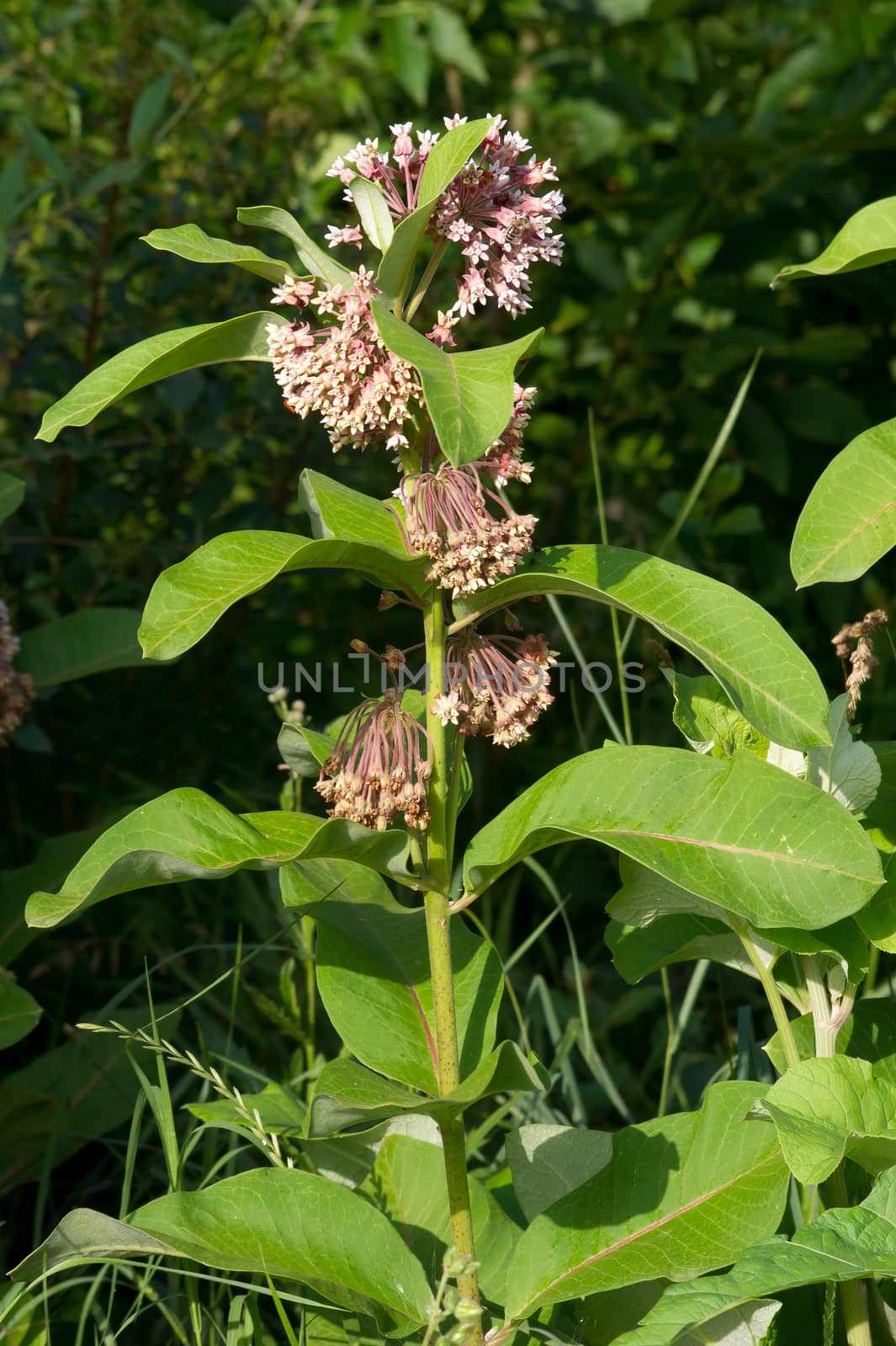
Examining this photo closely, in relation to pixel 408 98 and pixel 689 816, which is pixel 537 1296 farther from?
pixel 408 98

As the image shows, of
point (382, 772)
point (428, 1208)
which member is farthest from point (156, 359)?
point (428, 1208)

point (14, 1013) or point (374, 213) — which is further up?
point (374, 213)

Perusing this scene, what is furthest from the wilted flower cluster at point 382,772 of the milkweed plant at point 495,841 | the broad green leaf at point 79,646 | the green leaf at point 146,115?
the green leaf at point 146,115

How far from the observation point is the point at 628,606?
3.49ft

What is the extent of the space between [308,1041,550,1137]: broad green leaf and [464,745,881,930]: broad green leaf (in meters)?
0.16

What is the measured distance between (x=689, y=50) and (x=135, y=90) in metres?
1.39

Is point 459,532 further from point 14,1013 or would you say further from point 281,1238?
point 14,1013

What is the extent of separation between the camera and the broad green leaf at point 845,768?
3.92 ft

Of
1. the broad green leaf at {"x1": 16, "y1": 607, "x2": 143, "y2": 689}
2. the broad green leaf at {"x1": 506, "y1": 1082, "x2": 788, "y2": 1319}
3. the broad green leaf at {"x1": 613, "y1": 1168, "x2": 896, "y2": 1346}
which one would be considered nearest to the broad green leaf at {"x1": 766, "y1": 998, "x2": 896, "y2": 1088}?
the broad green leaf at {"x1": 506, "y1": 1082, "x2": 788, "y2": 1319}

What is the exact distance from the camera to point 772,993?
124cm

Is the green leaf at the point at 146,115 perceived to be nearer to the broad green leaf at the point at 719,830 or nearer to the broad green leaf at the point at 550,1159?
the broad green leaf at the point at 719,830

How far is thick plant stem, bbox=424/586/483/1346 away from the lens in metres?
1.16

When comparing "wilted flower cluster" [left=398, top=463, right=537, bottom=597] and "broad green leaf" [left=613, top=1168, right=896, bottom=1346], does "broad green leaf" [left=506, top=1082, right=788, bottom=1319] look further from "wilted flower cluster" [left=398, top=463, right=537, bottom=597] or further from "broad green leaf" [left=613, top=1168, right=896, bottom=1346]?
"wilted flower cluster" [left=398, top=463, right=537, bottom=597]

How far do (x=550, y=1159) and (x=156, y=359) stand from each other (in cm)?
81
